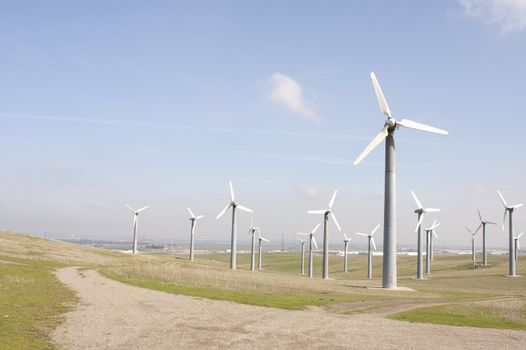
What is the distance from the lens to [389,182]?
66125 mm

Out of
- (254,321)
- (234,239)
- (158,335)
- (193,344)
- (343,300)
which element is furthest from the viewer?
(234,239)

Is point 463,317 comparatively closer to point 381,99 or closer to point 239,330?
point 239,330

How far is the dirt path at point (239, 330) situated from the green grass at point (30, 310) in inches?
34.6

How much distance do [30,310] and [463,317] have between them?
2854cm

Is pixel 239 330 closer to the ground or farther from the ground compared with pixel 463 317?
farther from the ground

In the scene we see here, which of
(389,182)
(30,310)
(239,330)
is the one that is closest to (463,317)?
(239,330)

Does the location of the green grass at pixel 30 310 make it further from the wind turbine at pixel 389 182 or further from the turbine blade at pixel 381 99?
the turbine blade at pixel 381 99

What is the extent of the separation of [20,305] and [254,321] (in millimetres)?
14889

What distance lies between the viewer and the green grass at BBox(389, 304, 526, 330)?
32.8 meters

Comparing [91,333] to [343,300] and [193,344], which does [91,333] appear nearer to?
[193,344]

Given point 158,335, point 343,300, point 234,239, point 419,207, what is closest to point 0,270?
point 343,300

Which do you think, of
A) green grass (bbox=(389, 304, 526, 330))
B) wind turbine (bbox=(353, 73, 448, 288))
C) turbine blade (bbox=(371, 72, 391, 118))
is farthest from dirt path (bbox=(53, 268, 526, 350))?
turbine blade (bbox=(371, 72, 391, 118))

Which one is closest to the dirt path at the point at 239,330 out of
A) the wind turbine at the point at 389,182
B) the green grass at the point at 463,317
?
the green grass at the point at 463,317

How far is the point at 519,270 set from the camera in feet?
400
